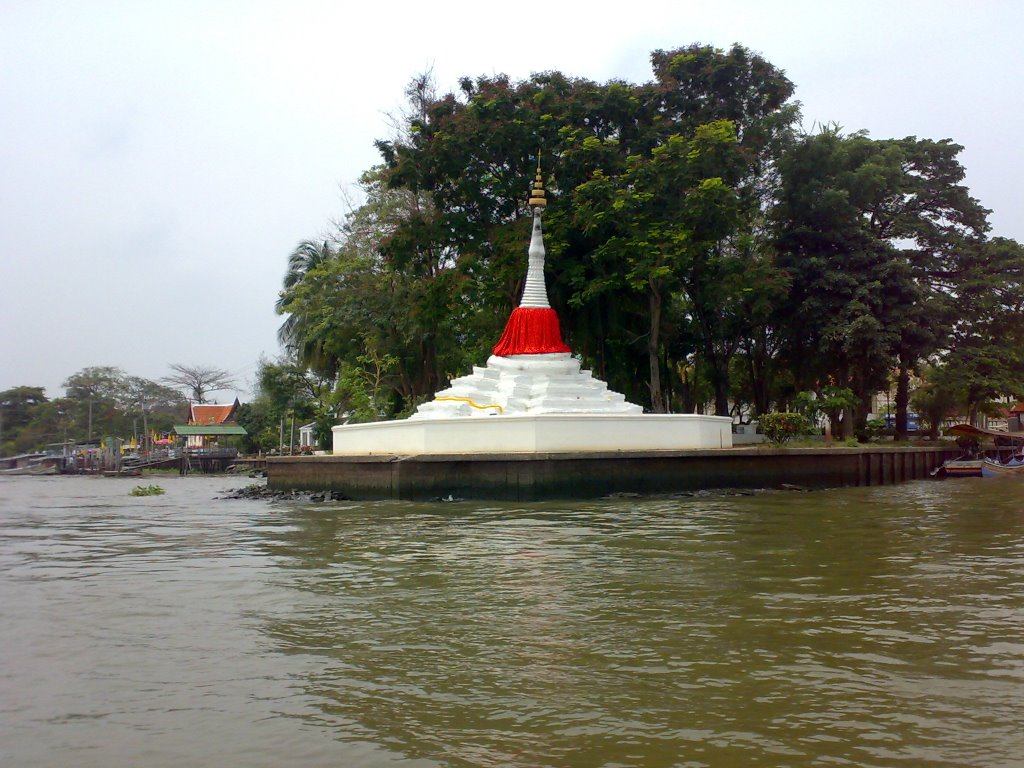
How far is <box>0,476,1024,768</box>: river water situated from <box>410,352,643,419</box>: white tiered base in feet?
29.9

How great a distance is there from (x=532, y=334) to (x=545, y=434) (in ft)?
15.4

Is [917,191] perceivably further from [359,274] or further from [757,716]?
[757,716]

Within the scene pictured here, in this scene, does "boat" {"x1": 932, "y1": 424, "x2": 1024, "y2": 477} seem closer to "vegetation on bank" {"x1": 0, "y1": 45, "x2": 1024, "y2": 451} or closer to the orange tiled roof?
"vegetation on bank" {"x1": 0, "y1": 45, "x2": 1024, "y2": 451}

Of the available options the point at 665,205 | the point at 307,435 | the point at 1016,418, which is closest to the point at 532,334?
the point at 665,205

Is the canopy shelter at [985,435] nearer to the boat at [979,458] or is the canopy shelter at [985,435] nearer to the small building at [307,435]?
the boat at [979,458]

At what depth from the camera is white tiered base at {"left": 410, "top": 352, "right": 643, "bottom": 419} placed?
68.8 ft

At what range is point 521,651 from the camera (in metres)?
5.92

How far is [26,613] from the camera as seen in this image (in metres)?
7.44

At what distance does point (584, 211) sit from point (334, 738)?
21.5 metres

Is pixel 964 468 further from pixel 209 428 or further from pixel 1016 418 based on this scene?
pixel 209 428

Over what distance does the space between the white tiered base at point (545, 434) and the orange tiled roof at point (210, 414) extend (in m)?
50.6

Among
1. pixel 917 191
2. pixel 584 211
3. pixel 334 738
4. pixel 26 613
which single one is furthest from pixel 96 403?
pixel 334 738

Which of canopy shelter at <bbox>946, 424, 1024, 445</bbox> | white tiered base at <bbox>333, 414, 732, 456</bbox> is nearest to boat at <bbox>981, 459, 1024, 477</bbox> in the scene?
canopy shelter at <bbox>946, 424, 1024, 445</bbox>

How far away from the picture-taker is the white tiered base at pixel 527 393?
2098cm
